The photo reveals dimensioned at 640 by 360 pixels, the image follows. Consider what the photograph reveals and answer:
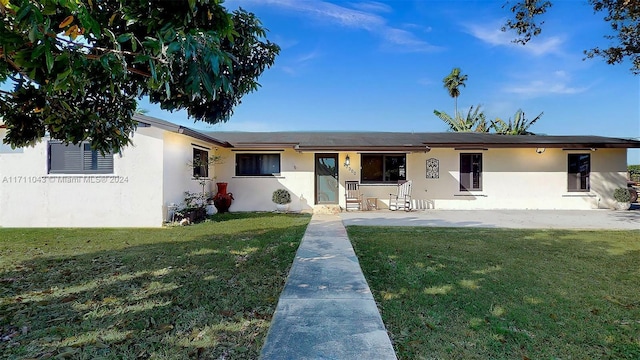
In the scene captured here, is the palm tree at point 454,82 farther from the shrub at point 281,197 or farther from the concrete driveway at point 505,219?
the shrub at point 281,197

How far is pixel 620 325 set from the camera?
293cm

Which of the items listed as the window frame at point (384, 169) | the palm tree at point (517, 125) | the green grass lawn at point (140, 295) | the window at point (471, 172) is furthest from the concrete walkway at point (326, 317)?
the palm tree at point (517, 125)

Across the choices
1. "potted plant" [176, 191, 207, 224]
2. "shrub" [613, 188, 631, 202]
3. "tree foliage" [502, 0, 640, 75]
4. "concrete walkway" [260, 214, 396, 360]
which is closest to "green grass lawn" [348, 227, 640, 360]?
"concrete walkway" [260, 214, 396, 360]

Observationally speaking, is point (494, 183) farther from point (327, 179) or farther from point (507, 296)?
point (507, 296)

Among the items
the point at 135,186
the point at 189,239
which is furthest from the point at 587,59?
the point at 135,186

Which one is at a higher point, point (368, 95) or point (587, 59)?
point (368, 95)

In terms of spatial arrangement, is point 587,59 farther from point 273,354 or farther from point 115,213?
point 115,213

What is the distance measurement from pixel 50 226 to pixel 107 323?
8135mm

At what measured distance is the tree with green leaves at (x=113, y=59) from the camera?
1.84m

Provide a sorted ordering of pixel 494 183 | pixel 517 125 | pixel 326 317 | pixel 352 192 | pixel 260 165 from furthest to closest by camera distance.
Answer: pixel 517 125 → pixel 260 165 → pixel 494 183 → pixel 352 192 → pixel 326 317

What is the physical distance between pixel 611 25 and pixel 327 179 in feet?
30.6

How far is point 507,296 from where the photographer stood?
358 centimetres

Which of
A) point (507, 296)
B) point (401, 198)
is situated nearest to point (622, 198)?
point (401, 198)

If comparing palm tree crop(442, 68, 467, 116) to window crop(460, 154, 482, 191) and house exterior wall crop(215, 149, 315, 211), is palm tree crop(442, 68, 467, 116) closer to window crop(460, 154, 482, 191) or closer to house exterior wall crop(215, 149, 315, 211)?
window crop(460, 154, 482, 191)
